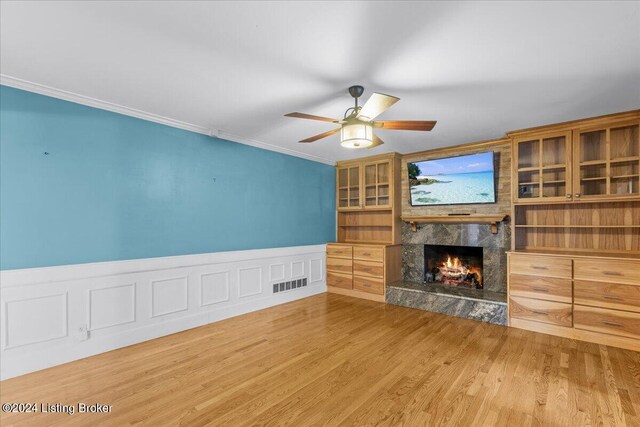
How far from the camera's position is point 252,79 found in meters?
2.49

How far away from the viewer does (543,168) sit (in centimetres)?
373

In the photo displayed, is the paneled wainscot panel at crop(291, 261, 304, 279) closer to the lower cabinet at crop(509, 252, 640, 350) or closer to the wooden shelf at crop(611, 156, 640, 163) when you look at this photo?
the lower cabinet at crop(509, 252, 640, 350)

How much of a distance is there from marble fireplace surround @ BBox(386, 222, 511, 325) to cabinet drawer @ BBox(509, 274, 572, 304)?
10.8 inches

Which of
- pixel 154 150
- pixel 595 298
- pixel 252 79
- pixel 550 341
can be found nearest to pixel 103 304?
pixel 154 150

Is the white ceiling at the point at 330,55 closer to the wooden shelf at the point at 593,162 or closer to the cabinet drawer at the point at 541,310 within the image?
the wooden shelf at the point at 593,162

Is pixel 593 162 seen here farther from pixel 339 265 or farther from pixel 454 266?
pixel 339 265

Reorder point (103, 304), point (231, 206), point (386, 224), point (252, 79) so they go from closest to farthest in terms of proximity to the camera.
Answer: point (252, 79), point (103, 304), point (231, 206), point (386, 224)

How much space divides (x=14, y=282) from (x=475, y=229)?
17.8ft

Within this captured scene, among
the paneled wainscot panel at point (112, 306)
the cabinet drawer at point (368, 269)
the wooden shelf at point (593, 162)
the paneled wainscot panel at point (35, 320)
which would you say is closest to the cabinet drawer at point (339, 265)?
the cabinet drawer at point (368, 269)

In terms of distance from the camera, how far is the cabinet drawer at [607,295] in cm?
302

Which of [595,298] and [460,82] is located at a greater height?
[460,82]

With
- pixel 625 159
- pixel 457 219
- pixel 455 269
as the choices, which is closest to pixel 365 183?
pixel 457 219

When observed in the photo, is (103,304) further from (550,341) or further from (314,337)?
(550,341)

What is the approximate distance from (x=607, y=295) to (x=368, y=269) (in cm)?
292
